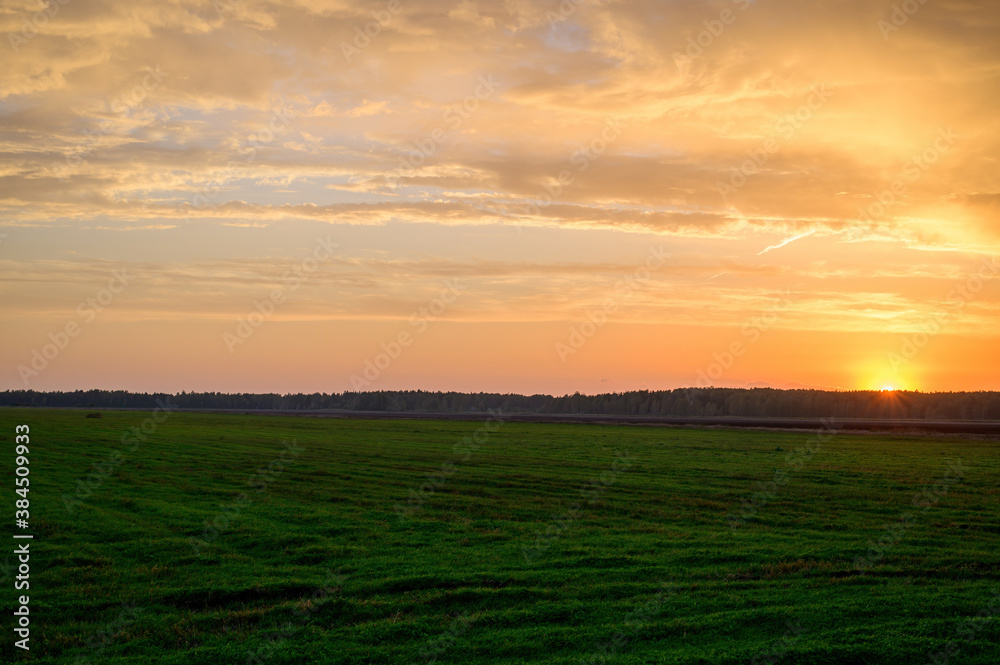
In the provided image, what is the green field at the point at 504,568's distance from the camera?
44.5ft

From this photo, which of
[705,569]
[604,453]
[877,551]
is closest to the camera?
[705,569]

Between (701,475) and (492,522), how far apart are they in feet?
57.7

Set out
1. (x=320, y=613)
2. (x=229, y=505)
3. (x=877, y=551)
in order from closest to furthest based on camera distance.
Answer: (x=320, y=613) < (x=877, y=551) < (x=229, y=505)

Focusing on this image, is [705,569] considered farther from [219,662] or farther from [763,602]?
[219,662]

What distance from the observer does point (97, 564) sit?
18844 millimetres

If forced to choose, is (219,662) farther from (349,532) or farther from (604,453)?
(604,453)

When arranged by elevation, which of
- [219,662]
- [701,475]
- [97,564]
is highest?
[701,475]

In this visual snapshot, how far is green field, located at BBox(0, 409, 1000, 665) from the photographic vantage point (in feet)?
44.5

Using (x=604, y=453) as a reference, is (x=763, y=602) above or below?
below

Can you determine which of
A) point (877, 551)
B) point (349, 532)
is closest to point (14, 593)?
point (349, 532)

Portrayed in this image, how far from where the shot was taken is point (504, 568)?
1855 centimetres

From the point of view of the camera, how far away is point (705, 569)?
18.5 meters

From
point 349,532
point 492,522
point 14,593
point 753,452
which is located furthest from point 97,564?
point 753,452

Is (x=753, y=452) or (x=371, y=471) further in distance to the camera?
(x=753, y=452)
